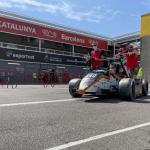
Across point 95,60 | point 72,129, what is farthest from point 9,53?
point 72,129

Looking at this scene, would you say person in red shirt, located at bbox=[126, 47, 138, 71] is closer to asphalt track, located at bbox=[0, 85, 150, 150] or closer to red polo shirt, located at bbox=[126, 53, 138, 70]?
red polo shirt, located at bbox=[126, 53, 138, 70]

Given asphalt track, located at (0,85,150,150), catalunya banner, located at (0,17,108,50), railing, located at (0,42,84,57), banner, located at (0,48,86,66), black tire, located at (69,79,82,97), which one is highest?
catalunya banner, located at (0,17,108,50)

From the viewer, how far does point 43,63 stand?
47.7m

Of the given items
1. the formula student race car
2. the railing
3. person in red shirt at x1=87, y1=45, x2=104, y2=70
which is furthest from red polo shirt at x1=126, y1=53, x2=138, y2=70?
the railing

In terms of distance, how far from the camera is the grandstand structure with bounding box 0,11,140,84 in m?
42.8

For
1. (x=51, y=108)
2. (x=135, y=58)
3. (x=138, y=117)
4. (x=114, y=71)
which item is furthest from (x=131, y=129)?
(x=135, y=58)

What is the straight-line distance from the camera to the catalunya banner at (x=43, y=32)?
145 feet

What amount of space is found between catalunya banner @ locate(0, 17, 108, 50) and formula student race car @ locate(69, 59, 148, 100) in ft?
101

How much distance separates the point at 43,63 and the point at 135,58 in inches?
1277

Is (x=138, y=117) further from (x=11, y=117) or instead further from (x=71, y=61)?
(x=71, y=61)

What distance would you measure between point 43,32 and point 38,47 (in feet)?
7.45

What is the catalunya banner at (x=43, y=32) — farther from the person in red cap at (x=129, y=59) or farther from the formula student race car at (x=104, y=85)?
the formula student race car at (x=104, y=85)

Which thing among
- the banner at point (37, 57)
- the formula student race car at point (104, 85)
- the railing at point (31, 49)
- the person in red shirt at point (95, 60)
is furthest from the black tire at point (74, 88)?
the railing at point (31, 49)

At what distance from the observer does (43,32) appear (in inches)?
1929
